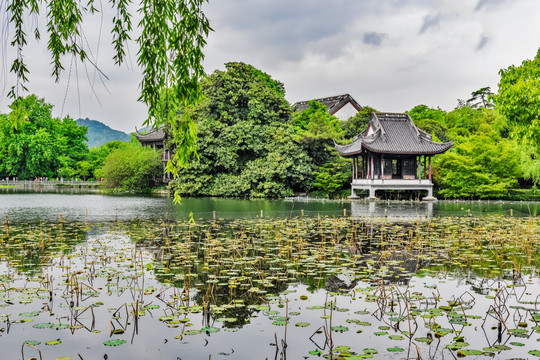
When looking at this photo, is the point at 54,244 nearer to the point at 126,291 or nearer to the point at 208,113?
the point at 126,291

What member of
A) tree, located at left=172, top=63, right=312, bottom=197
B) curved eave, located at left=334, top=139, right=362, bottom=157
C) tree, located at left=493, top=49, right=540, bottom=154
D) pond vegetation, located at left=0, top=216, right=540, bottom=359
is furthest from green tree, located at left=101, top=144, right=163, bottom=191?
tree, located at left=493, top=49, right=540, bottom=154

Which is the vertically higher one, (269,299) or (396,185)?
(396,185)

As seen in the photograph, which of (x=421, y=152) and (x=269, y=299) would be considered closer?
(x=269, y=299)

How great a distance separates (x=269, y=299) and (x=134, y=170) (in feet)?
111

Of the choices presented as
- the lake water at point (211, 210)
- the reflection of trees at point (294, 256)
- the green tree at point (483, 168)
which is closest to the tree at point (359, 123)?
the green tree at point (483, 168)

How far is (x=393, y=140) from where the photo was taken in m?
28.4

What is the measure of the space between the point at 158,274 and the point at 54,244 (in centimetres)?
373

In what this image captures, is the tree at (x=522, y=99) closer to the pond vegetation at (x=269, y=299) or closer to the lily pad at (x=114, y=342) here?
the pond vegetation at (x=269, y=299)

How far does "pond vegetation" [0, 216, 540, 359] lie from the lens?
3.71m

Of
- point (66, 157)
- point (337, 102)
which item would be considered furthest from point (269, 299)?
point (66, 157)

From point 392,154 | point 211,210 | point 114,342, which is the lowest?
point 114,342

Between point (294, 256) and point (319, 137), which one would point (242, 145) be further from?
point (294, 256)

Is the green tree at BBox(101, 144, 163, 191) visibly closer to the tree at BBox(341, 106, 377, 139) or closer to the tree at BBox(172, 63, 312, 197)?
the tree at BBox(172, 63, 312, 197)

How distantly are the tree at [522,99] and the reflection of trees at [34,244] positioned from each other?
10.6m
